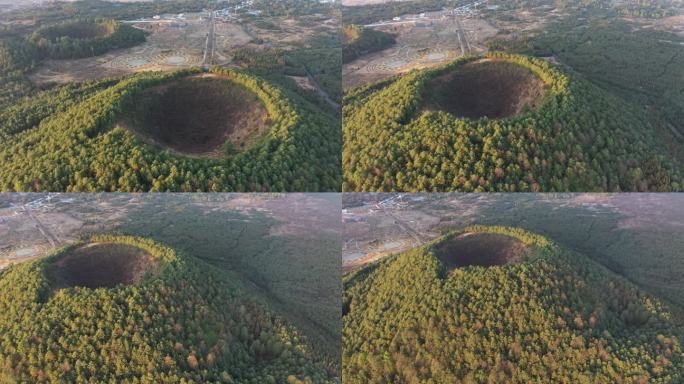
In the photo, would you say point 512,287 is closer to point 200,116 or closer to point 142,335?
point 142,335

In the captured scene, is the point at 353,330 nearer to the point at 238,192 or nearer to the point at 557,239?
the point at 238,192

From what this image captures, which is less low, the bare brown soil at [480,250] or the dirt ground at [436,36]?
the dirt ground at [436,36]

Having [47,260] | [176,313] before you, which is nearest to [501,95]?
[176,313]

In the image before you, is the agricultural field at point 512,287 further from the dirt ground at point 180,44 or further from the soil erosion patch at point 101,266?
the dirt ground at point 180,44

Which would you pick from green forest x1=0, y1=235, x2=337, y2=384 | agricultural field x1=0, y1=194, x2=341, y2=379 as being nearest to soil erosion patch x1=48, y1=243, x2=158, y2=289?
agricultural field x1=0, y1=194, x2=341, y2=379

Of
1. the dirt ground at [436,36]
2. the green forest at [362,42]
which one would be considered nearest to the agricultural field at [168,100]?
the green forest at [362,42]

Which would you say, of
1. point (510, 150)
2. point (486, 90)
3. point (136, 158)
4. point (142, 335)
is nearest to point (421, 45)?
point (486, 90)
